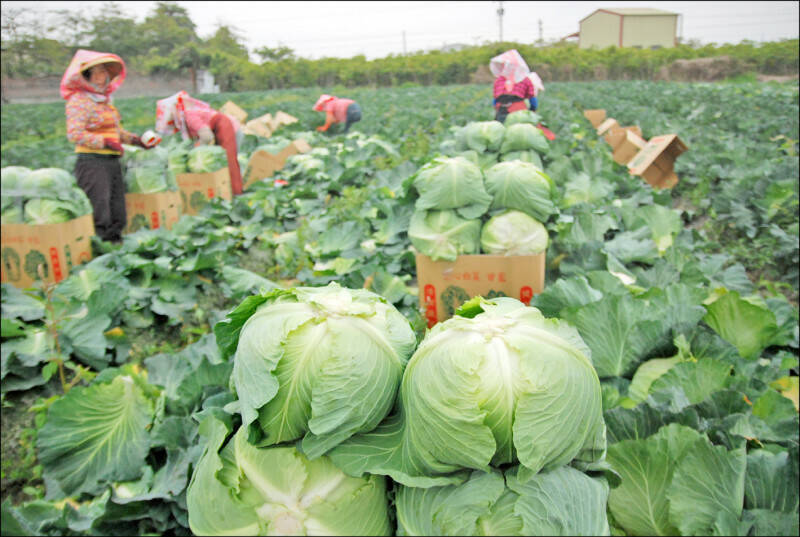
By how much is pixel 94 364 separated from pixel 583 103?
792 inches

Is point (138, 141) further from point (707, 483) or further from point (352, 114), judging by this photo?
point (352, 114)

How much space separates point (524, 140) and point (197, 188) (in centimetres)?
478

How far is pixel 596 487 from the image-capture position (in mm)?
1309

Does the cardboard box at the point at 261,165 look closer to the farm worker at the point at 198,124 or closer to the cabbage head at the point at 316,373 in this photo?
the farm worker at the point at 198,124

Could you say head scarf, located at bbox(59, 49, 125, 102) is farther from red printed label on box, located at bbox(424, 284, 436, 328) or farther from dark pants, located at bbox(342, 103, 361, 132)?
dark pants, located at bbox(342, 103, 361, 132)

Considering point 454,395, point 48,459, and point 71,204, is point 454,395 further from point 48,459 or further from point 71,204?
point 71,204

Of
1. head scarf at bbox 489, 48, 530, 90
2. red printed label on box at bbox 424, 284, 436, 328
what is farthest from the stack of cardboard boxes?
red printed label on box at bbox 424, 284, 436, 328

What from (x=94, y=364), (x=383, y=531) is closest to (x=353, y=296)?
(x=383, y=531)

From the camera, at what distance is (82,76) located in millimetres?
5566

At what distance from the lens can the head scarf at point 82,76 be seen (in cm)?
547

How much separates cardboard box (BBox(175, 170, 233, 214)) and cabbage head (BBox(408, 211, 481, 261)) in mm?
4809

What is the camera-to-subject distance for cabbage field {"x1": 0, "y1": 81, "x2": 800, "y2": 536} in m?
1.29

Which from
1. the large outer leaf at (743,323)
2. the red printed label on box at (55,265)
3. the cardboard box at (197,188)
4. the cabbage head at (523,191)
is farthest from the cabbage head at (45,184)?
the large outer leaf at (743,323)

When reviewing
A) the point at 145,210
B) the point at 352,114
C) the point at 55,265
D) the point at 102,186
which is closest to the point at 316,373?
the point at 55,265
